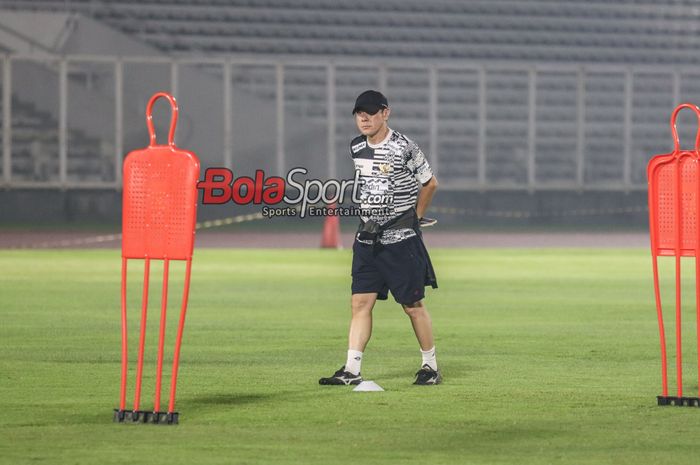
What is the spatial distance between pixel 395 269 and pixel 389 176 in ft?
1.89

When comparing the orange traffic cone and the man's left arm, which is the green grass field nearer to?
the man's left arm

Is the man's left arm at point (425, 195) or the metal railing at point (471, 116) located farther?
the metal railing at point (471, 116)

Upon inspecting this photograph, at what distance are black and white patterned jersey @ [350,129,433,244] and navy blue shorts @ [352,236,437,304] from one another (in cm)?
7

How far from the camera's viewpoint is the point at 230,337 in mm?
12961

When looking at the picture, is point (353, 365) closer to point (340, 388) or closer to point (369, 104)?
point (340, 388)

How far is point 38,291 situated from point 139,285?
1.70m

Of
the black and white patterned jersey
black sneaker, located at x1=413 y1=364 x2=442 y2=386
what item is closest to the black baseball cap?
the black and white patterned jersey

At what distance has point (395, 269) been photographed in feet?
32.0

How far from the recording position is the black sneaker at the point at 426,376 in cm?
978

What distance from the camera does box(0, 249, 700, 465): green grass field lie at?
7332 millimetres

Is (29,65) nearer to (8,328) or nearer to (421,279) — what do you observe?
(8,328)

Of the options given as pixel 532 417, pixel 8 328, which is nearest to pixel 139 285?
pixel 8 328

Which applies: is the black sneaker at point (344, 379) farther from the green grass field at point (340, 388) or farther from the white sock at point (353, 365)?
the green grass field at point (340, 388)

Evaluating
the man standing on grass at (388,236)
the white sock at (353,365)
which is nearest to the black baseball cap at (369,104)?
the man standing on grass at (388,236)
